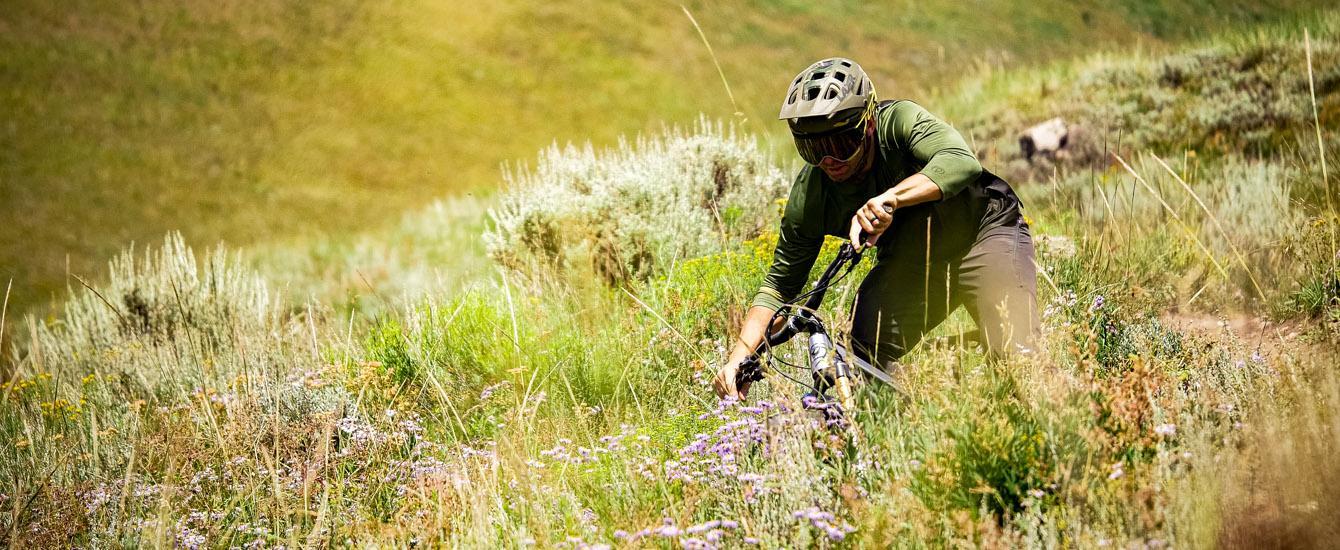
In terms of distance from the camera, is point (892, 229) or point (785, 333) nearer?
point (785, 333)

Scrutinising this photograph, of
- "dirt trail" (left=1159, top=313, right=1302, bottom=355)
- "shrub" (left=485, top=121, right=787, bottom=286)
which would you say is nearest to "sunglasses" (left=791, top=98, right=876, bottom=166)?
"dirt trail" (left=1159, top=313, right=1302, bottom=355)

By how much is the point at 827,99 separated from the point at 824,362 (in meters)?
0.93

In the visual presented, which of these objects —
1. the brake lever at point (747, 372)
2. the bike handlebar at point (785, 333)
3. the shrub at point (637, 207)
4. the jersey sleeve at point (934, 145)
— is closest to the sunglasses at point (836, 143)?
the jersey sleeve at point (934, 145)

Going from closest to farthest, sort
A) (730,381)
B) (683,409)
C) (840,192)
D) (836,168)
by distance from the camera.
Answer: (730,381)
(836,168)
(840,192)
(683,409)

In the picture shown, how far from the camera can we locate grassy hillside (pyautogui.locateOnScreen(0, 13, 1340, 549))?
7.94 ft

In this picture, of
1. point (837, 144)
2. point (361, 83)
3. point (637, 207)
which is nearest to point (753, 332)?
point (837, 144)

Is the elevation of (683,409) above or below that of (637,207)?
below

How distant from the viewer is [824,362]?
117 inches

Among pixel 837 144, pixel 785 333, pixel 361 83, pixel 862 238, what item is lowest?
pixel 785 333

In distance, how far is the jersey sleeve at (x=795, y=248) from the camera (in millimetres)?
3373

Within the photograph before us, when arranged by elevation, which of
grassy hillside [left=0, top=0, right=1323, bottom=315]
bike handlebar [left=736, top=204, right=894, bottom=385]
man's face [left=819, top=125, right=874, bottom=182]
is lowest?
bike handlebar [left=736, top=204, right=894, bottom=385]

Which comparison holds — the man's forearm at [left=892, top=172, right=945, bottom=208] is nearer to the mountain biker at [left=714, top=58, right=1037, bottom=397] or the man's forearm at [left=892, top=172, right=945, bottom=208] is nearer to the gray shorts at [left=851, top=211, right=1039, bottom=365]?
the mountain biker at [left=714, top=58, right=1037, bottom=397]

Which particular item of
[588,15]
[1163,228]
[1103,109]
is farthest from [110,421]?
[588,15]

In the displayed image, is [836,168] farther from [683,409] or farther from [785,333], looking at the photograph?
[683,409]
